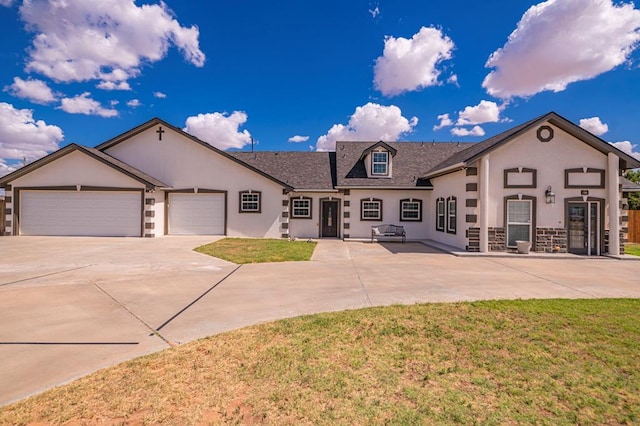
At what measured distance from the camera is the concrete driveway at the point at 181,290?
13.7 feet

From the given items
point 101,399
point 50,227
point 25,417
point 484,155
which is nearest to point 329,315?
point 101,399

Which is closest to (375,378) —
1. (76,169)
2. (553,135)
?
(553,135)

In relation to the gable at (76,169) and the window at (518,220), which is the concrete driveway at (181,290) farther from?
the gable at (76,169)

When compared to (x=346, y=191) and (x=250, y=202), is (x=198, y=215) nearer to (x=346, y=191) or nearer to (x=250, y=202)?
(x=250, y=202)

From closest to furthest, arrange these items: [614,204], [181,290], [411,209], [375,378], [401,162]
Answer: [375,378], [181,290], [614,204], [411,209], [401,162]

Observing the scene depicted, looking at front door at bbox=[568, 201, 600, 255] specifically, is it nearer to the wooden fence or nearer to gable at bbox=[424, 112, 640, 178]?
gable at bbox=[424, 112, 640, 178]

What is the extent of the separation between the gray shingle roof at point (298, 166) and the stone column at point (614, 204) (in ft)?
42.8

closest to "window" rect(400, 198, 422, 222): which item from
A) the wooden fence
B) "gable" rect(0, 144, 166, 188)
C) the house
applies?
the house

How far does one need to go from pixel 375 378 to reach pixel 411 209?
53.2ft

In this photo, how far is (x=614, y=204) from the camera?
43.9 ft

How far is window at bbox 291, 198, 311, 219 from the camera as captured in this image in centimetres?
1950

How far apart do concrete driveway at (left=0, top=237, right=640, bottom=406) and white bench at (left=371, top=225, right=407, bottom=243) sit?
4.68 meters

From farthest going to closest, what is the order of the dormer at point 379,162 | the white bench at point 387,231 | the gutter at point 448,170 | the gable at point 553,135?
the dormer at point 379,162, the white bench at point 387,231, the gutter at point 448,170, the gable at point 553,135

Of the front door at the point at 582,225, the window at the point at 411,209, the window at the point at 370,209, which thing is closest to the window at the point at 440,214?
the window at the point at 411,209
